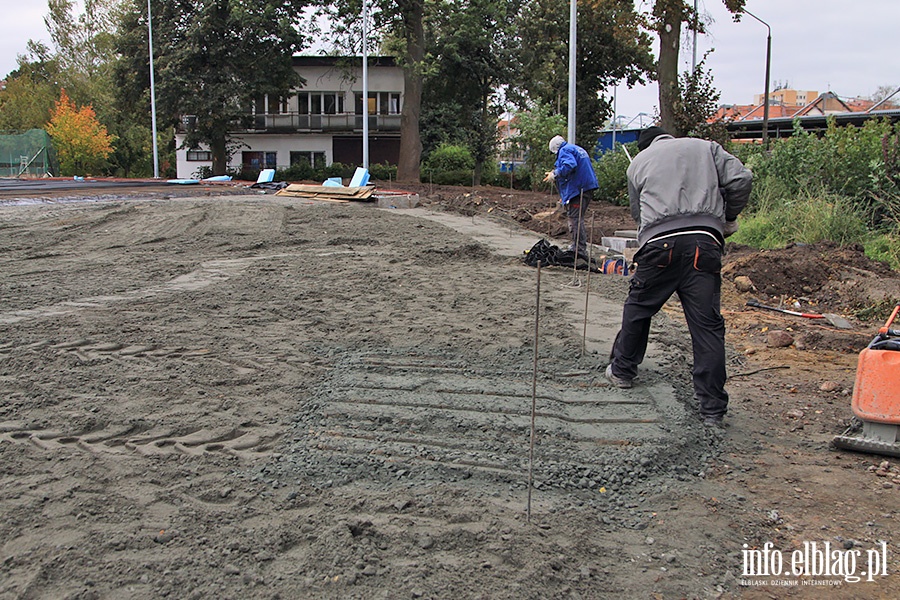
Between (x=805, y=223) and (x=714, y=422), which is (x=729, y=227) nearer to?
(x=714, y=422)

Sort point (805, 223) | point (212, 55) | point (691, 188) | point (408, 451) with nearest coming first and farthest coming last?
point (408, 451) < point (691, 188) < point (805, 223) < point (212, 55)

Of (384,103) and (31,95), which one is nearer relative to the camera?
(384,103)

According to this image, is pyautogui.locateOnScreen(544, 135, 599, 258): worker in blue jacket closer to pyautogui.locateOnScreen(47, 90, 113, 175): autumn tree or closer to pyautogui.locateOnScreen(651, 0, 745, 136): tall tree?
pyautogui.locateOnScreen(651, 0, 745, 136): tall tree

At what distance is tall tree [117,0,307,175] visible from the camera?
34.1 m

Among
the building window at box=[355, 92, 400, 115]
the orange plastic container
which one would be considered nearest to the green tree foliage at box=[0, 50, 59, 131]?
the building window at box=[355, 92, 400, 115]

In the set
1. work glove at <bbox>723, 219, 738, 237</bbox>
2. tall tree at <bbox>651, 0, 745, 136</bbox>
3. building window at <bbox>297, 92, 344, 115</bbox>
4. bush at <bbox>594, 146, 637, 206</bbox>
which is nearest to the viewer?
work glove at <bbox>723, 219, 738, 237</bbox>

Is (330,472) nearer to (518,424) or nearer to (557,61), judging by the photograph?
(518,424)

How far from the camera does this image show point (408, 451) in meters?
4.07

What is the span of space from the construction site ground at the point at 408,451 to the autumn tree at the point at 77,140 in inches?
1513

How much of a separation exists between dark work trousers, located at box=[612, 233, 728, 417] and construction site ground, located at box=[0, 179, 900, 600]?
0.23 m

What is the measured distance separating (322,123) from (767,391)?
45.1m
